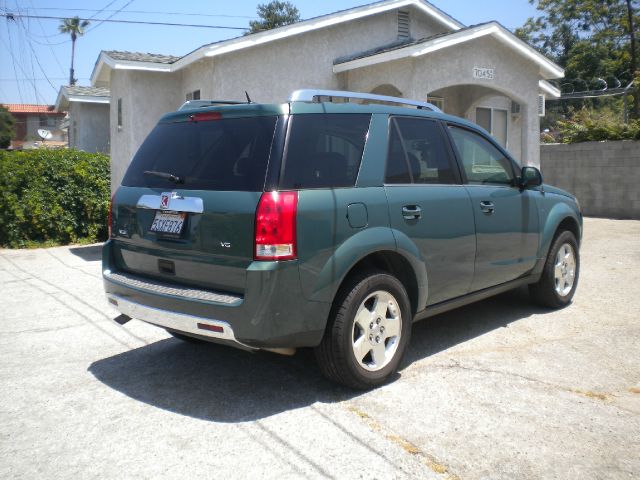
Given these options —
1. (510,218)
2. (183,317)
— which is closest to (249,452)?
(183,317)

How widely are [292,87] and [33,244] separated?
574 cm

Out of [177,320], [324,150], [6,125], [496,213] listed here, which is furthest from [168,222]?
[6,125]

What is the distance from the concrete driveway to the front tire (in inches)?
6.9

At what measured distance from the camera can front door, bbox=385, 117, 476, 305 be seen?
455cm

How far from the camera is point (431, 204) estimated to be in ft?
15.6

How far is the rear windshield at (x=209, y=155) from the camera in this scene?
3934mm

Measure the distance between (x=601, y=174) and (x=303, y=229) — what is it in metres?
13.5

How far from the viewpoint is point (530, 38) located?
143 ft

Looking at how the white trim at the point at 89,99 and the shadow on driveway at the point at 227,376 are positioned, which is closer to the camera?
the shadow on driveway at the point at 227,376

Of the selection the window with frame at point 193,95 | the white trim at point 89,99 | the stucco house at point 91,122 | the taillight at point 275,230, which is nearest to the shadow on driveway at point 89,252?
the window with frame at point 193,95

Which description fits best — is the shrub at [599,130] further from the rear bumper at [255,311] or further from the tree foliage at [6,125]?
the tree foliage at [6,125]

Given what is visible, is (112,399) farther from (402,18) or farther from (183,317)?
(402,18)

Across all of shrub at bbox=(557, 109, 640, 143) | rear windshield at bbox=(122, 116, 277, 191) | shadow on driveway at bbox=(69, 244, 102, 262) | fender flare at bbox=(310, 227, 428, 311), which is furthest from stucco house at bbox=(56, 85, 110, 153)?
fender flare at bbox=(310, 227, 428, 311)

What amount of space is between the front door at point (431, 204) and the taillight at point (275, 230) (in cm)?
94
